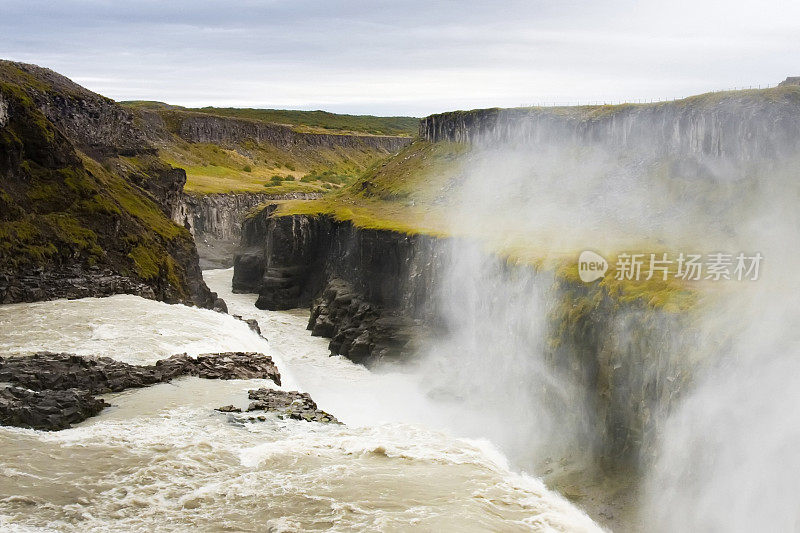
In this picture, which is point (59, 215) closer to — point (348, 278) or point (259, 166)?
point (348, 278)

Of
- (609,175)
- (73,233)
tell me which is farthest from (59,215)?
(609,175)

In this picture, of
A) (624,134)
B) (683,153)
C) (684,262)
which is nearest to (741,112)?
(683,153)

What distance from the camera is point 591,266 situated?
40.0 meters

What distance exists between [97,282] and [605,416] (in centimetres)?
2878

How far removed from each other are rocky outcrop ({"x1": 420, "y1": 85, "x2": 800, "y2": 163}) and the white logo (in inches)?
680

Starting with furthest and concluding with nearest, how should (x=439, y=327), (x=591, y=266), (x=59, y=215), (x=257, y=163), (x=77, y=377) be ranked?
1. (x=257, y=163)
2. (x=439, y=327)
3. (x=59, y=215)
4. (x=591, y=266)
5. (x=77, y=377)

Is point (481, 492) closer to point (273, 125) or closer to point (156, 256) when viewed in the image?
point (156, 256)

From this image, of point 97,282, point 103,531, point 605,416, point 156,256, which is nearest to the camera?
point 103,531

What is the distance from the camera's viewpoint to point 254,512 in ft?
66.0

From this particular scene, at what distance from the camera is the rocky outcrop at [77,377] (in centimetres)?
2570

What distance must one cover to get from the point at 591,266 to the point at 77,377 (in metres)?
25.0

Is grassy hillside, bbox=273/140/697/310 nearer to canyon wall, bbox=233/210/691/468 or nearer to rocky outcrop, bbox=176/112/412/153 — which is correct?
canyon wall, bbox=233/210/691/468

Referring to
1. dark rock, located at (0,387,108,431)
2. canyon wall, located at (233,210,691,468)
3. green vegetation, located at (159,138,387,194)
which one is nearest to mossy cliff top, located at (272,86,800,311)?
canyon wall, located at (233,210,691,468)

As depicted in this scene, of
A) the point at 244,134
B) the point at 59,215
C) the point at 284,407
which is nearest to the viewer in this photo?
the point at 284,407
